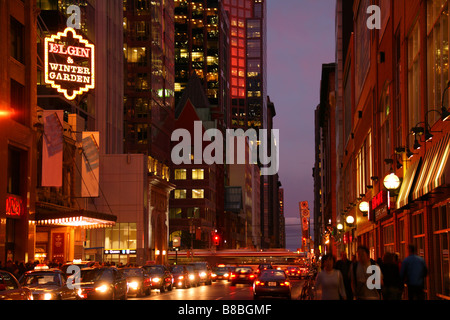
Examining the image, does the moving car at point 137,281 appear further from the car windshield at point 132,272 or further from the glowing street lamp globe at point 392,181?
the glowing street lamp globe at point 392,181

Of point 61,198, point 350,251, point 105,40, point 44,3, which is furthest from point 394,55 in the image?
point 105,40

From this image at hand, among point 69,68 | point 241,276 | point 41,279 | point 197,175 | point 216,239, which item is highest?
point 197,175

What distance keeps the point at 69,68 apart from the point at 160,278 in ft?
55.5

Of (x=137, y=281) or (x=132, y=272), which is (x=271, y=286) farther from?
(x=132, y=272)

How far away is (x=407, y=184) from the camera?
90.1ft

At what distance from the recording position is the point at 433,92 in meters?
24.3

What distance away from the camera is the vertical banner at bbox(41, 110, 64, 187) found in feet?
159

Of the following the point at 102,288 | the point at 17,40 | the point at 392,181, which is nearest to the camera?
the point at 392,181

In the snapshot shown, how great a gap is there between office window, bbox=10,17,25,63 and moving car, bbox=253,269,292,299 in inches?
837

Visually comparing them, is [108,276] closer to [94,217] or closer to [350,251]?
[94,217]

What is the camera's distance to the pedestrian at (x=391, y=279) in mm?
17453

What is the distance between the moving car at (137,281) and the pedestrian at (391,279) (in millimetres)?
23105

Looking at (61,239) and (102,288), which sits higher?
(61,239)

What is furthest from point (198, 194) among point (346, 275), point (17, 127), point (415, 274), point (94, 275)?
point (415, 274)
